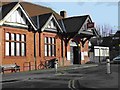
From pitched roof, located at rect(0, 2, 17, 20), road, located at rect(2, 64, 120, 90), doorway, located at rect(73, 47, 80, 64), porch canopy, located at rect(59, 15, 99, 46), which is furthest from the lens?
doorway, located at rect(73, 47, 80, 64)

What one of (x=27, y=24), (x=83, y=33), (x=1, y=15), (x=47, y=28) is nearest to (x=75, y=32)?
(x=83, y=33)

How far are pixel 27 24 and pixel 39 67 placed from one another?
5308 mm

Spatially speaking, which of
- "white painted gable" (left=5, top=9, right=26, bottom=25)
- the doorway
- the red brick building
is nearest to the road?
the red brick building

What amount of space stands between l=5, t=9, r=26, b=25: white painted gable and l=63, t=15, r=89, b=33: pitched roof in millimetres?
9502

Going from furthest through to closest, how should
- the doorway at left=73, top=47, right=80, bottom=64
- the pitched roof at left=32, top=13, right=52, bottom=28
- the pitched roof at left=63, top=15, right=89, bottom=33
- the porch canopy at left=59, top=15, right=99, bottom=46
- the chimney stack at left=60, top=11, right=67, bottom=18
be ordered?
the chimney stack at left=60, top=11, right=67, bottom=18
the doorway at left=73, top=47, right=80, bottom=64
the pitched roof at left=63, top=15, right=89, bottom=33
the porch canopy at left=59, top=15, right=99, bottom=46
the pitched roof at left=32, top=13, right=52, bottom=28

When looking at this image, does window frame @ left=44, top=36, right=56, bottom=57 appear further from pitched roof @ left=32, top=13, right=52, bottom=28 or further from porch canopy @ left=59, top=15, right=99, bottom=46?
porch canopy @ left=59, top=15, right=99, bottom=46

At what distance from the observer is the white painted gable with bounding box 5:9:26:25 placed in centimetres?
3266

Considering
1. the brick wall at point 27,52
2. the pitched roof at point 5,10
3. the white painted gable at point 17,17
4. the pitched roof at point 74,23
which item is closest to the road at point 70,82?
the brick wall at point 27,52

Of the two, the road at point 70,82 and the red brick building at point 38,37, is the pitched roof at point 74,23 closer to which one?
the red brick building at point 38,37

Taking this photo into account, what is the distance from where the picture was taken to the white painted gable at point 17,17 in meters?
32.7

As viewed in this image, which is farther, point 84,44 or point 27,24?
point 84,44

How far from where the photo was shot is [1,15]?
1255 inches

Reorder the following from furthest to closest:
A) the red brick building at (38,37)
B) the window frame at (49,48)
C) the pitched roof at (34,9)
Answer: the pitched roof at (34,9) < the window frame at (49,48) < the red brick building at (38,37)

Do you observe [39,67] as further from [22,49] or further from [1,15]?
[1,15]
